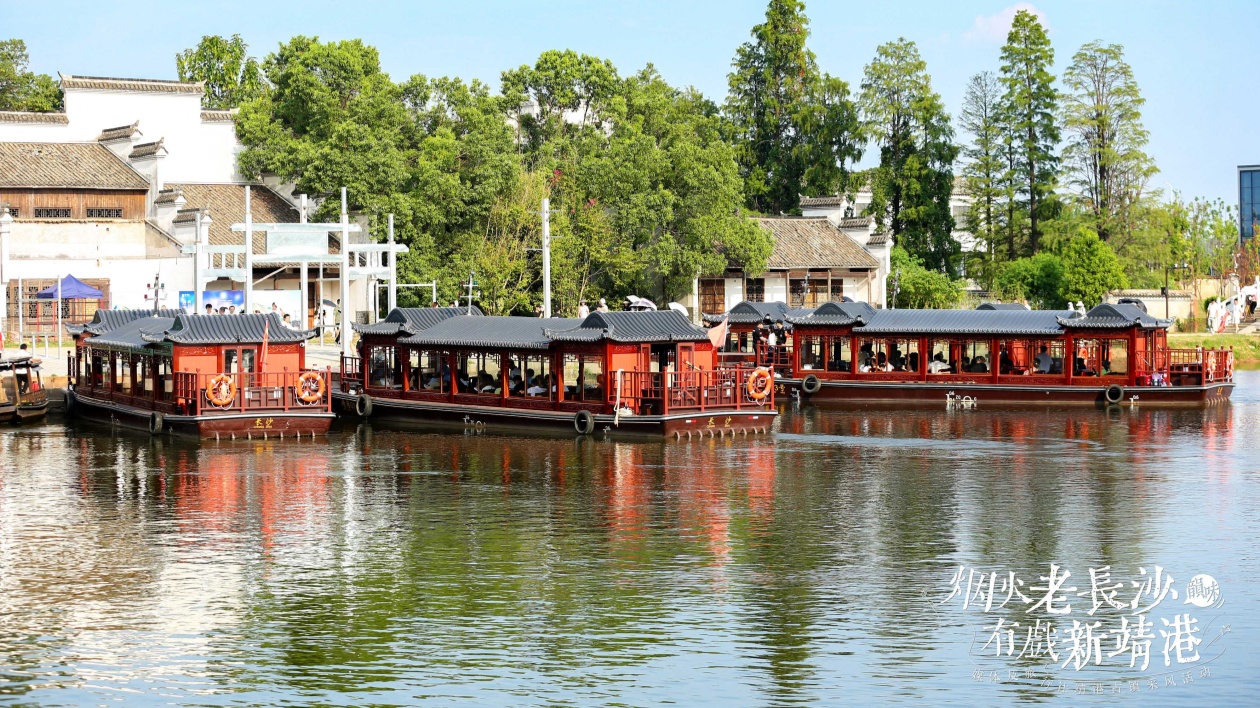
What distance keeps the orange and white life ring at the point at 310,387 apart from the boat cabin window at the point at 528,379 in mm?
4485

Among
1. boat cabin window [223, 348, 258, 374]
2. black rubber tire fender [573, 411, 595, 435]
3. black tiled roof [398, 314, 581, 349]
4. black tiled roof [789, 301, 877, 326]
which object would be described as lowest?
black rubber tire fender [573, 411, 595, 435]

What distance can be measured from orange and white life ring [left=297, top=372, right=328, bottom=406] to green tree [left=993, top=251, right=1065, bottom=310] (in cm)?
4087

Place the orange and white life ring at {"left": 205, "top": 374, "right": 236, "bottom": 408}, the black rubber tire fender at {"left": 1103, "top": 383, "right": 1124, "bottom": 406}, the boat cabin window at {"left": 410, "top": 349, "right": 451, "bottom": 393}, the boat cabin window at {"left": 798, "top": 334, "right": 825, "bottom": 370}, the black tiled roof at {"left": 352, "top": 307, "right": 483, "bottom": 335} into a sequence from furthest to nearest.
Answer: the boat cabin window at {"left": 798, "top": 334, "right": 825, "bottom": 370}
the black rubber tire fender at {"left": 1103, "top": 383, "right": 1124, "bottom": 406}
the black tiled roof at {"left": 352, "top": 307, "right": 483, "bottom": 335}
the boat cabin window at {"left": 410, "top": 349, "right": 451, "bottom": 393}
the orange and white life ring at {"left": 205, "top": 374, "right": 236, "bottom": 408}

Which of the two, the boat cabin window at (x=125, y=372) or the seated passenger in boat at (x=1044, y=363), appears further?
the seated passenger in boat at (x=1044, y=363)

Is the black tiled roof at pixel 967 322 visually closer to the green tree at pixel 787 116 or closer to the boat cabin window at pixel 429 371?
the boat cabin window at pixel 429 371

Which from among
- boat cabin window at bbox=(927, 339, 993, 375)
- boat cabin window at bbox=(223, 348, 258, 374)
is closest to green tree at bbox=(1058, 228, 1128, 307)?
boat cabin window at bbox=(927, 339, 993, 375)

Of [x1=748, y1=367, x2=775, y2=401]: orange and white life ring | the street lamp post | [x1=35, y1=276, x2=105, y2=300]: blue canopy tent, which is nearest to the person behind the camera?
[x1=748, y1=367, x2=775, y2=401]: orange and white life ring

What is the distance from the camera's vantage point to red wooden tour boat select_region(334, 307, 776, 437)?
111ft

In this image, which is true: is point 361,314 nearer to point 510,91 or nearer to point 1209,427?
point 510,91

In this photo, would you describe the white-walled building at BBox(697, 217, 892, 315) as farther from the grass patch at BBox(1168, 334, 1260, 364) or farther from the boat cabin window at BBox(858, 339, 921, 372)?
the boat cabin window at BBox(858, 339, 921, 372)

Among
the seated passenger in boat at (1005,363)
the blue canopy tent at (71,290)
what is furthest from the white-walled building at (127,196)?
the seated passenger in boat at (1005,363)

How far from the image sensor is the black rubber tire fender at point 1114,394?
4175 centimetres

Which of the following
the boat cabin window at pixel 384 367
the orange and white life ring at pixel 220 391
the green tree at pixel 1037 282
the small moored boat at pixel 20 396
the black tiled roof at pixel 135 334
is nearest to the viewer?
the orange and white life ring at pixel 220 391

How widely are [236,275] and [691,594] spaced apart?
Result: 3676 cm
